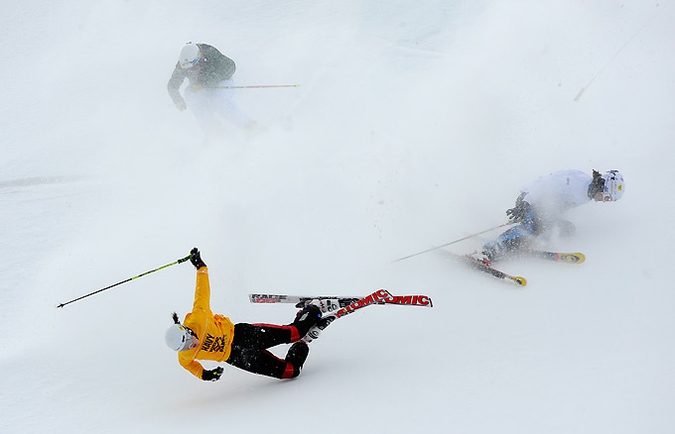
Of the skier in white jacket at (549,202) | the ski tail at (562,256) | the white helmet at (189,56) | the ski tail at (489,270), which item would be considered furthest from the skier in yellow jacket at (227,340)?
the white helmet at (189,56)

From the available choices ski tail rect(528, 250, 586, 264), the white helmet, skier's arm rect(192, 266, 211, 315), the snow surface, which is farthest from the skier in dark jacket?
ski tail rect(528, 250, 586, 264)

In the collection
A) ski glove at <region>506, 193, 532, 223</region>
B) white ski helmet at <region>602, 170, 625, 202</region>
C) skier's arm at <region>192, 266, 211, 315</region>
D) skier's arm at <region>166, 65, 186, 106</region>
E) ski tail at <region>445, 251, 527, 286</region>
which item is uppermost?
skier's arm at <region>166, 65, 186, 106</region>

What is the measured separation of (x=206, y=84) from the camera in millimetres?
7160

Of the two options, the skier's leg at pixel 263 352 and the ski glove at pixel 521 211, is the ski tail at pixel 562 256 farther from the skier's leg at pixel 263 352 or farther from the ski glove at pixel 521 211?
the skier's leg at pixel 263 352

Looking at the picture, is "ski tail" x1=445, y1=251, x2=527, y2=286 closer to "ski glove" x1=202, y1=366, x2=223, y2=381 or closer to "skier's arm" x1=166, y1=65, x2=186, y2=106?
"ski glove" x1=202, y1=366, x2=223, y2=381

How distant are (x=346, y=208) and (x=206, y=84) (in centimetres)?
245

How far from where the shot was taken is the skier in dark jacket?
22.6 ft

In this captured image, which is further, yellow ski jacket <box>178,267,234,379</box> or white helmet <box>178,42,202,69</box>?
white helmet <box>178,42,202,69</box>

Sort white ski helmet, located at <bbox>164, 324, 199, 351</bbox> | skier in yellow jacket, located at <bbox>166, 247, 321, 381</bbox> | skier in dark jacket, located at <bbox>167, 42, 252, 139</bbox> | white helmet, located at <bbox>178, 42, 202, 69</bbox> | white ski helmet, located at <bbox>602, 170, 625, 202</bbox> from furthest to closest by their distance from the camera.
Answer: skier in dark jacket, located at <bbox>167, 42, 252, 139</bbox>, white helmet, located at <bbox>178, 42, 202, 69</bbox>, white ski helmet, located at <bbox>602, 170, 625, 202</bbox>, skier in yellow jacket, located at <bbox>166, 247, 321, 381</bbox>, white ski helmet, located at <bbox>164, 324, 199, 351</bbox>

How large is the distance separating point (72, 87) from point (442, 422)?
385 inches

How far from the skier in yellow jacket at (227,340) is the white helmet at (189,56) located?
12.0ft

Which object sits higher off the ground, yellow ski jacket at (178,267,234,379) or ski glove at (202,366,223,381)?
yellow ski jacket at (178,267,234,379)

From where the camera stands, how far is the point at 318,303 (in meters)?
4.39

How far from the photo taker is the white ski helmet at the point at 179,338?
133 inches
